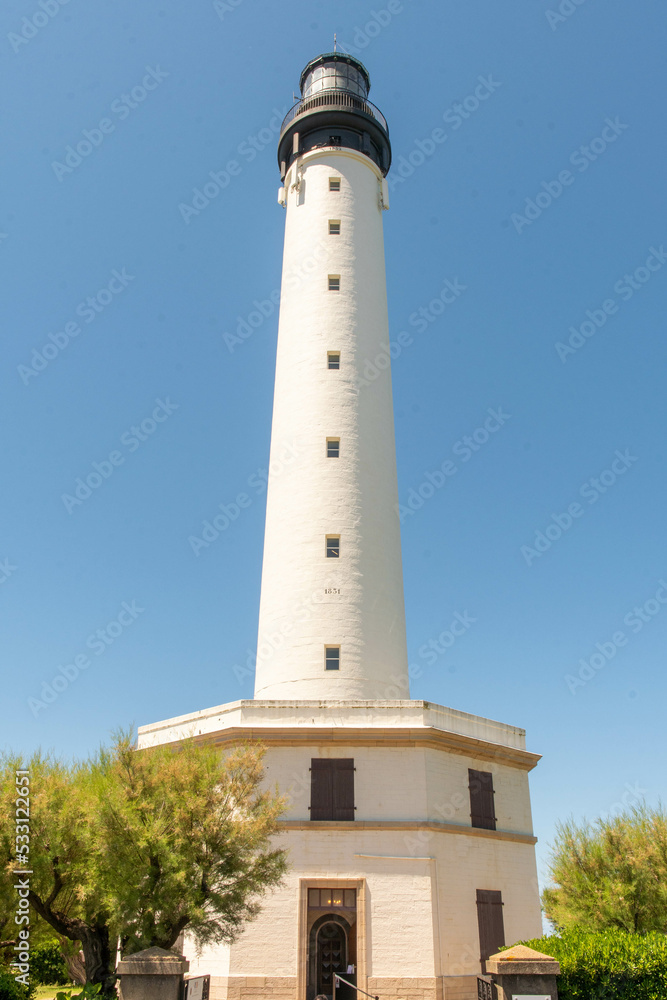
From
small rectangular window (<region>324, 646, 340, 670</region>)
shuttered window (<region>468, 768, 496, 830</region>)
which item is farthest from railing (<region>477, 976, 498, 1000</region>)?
small rectangular window (<region>324, 646, 340, 670</region>)

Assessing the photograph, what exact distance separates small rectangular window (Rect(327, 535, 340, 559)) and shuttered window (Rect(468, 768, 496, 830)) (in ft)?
25.5

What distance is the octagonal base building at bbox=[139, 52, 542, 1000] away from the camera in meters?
18.7

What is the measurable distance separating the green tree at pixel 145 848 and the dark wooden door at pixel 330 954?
13.5 feet

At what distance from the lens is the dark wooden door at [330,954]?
61.6 feet

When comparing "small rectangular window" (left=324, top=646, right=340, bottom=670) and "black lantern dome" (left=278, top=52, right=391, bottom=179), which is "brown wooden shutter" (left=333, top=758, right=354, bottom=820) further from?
"black lantern dome" (left=278, top=52, right=391, bottom=179)

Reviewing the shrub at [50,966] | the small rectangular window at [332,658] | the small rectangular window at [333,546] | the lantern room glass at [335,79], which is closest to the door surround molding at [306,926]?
the small rectangular window at [332,658]

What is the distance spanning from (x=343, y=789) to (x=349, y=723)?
1.72 m

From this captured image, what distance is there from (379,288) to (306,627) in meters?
14.5

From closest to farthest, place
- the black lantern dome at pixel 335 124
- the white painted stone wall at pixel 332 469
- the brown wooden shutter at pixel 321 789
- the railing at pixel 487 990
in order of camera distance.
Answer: the railing at pixel 487 990
the brown wooden shutter at pixel 321 789
the white painted stone wall at pixel 332 469
the black lantern dome at pixel 335 124

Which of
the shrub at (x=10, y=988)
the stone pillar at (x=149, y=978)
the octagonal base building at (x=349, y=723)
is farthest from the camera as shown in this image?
the octagonal base building at (x=349, y=723)

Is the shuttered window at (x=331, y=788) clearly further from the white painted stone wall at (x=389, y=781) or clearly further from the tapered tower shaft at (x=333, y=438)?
the tapered tower shaft at (x=333, y=438)

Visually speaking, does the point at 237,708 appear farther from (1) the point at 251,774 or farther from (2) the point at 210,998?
(2) the point at 210,998

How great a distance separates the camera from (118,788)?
15180 millimetres

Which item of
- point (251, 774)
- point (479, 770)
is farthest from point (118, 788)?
point (479, 770)
